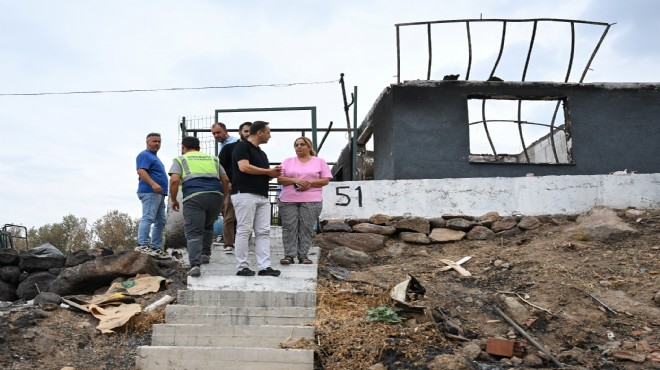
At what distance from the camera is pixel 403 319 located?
562 centimetres

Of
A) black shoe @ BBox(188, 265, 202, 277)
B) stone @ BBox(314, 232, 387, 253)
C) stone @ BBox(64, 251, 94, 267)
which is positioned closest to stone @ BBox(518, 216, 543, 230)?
stone @ BBox(314, 232, 387, 253)

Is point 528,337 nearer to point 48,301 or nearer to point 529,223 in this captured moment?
point 529,223

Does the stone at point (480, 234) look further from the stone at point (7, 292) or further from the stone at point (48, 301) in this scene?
the stone at point (7, 292)

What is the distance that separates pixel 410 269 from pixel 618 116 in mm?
5528

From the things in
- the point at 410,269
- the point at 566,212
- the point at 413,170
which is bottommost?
the point at 410,269

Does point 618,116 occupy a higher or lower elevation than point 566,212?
higher

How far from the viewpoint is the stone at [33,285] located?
802 centimetres

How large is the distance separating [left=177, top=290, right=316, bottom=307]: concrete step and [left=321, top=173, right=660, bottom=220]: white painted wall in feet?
11.0

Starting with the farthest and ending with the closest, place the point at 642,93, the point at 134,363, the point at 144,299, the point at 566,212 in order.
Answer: the point at 642,93 < the point at 566,212 < the point at 144,299 < the point at 134,363

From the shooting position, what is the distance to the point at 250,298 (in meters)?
6.06

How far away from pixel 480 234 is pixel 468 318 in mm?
3119

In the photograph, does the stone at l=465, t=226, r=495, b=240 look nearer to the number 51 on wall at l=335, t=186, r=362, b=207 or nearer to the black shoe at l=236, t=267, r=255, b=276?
the number 51 on wall at l=335, t=186, r=362, b=207

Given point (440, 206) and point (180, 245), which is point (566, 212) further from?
point (180, 245)

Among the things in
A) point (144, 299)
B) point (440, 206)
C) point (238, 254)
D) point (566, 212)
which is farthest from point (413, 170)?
point (144, 299)
